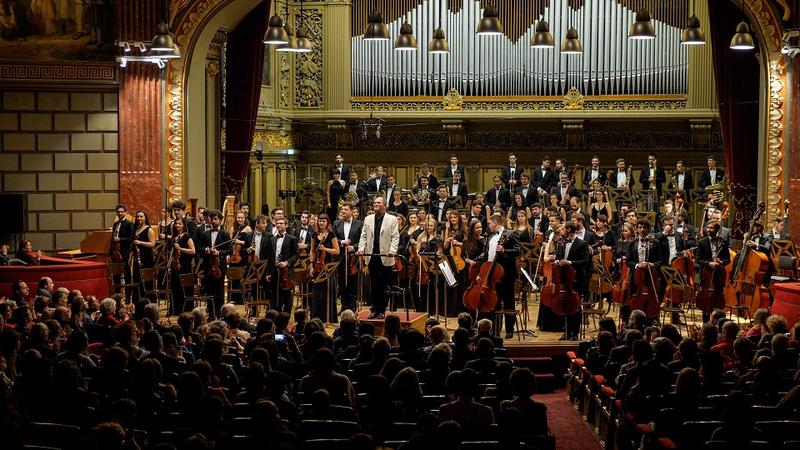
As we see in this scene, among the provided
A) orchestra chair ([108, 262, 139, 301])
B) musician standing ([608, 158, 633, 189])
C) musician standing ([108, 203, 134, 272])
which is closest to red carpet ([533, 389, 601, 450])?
orchestra chair ([108, 262, 139, 301])

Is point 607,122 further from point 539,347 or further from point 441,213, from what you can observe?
point 539,347

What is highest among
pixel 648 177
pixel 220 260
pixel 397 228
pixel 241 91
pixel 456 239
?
pixel 241 91

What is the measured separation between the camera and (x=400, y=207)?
18.2m

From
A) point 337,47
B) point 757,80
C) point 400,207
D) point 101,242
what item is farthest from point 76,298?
point 337,47

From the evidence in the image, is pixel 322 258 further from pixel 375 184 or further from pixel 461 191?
pixel 461 191

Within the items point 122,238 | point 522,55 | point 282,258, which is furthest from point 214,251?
point 522,55

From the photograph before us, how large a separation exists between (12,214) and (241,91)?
4.25 m

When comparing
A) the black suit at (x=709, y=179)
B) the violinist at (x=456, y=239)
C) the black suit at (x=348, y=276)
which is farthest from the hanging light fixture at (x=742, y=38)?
the black suit at (x=709, y=179)

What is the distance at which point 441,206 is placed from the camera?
61.2 feet

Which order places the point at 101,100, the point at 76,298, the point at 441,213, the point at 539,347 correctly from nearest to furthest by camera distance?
the point at 76,298 → the point at 539,347 → the point at 101,100 → the point at 441,213

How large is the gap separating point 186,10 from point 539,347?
777cm

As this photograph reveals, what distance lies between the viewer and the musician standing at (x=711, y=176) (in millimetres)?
20531

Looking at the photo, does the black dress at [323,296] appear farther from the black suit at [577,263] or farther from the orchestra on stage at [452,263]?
the black suit at [577,263]

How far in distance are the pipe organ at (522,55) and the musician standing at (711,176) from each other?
2.39 metres
